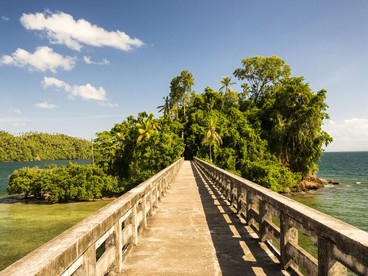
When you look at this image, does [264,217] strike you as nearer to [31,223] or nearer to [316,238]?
[316,238]

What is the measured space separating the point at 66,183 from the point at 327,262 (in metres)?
49.9

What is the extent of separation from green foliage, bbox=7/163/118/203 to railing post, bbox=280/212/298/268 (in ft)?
155

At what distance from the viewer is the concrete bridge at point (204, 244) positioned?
2.61m

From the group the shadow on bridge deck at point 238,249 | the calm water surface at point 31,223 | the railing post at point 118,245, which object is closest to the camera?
the railing post at point 118,245

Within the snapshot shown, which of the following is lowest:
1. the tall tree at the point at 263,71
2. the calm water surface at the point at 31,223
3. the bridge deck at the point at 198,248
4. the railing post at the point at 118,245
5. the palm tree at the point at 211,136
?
the calm water surface at the point at 31,223

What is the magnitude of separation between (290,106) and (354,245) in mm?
51536

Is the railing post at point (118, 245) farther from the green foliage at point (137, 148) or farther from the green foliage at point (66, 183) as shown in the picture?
the green foliage at point (66, 183)

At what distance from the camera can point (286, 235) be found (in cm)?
446

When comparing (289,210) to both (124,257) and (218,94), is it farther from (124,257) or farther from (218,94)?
(218,94)

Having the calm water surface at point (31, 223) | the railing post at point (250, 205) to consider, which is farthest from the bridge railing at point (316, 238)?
the calm water surface at point (31, 223)

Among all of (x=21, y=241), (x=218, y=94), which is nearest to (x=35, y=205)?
(x=21, y=241)

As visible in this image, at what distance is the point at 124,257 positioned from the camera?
16.8 feet

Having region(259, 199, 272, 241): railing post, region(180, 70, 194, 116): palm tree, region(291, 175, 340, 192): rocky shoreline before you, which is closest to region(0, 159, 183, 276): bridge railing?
region(259, 199, 272, 241): railing post

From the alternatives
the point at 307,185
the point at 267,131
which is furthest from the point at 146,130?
the point at 307,185
